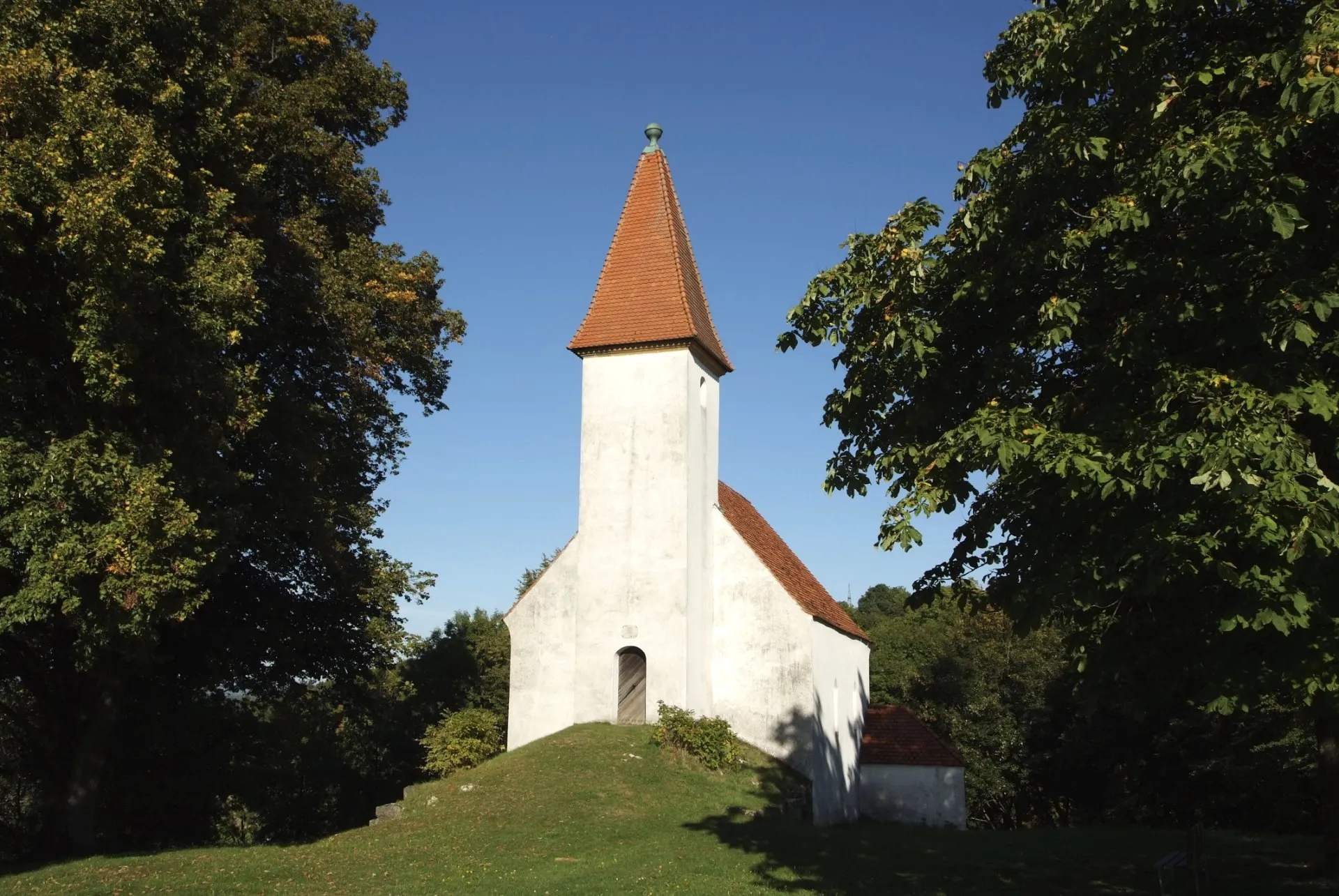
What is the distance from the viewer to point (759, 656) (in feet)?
85.6

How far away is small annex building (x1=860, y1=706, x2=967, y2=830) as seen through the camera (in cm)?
2888

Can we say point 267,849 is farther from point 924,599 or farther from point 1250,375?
point 1250,375

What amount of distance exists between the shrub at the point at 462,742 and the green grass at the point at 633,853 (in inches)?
93.2

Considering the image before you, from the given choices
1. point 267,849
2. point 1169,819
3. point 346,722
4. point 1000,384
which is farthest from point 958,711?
point 1000,384

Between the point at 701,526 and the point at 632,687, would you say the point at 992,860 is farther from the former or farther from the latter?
the point at 701,526

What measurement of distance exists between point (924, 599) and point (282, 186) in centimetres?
1628

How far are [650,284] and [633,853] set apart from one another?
15.7 m

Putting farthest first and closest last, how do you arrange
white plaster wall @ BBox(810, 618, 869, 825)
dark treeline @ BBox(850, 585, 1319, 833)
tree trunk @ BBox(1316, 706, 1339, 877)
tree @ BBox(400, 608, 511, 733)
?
tree @ BBox(400, 608, 511, 733)
dark treeline @ BBox(850, 585, 1319, 833)
white plaster wall @ BBox(810, 618, 869, 825)
tree trunk @ BBox(1316, 706, 1339, 877)

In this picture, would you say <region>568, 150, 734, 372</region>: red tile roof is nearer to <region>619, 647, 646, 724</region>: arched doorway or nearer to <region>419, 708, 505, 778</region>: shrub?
<region>619, 647, 646, 724</region>: arched doorway

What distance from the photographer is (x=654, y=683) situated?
25.1m

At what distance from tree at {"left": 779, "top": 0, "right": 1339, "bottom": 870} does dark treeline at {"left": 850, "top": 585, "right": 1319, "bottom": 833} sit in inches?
464

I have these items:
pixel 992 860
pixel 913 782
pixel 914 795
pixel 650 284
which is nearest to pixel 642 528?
pixel 650 284

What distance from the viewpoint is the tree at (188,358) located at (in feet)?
45.3

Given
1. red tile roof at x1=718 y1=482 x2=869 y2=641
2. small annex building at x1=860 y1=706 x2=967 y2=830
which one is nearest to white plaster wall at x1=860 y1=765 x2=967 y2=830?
small annex building at x1=860 y1=706 x2=967 y2=830
